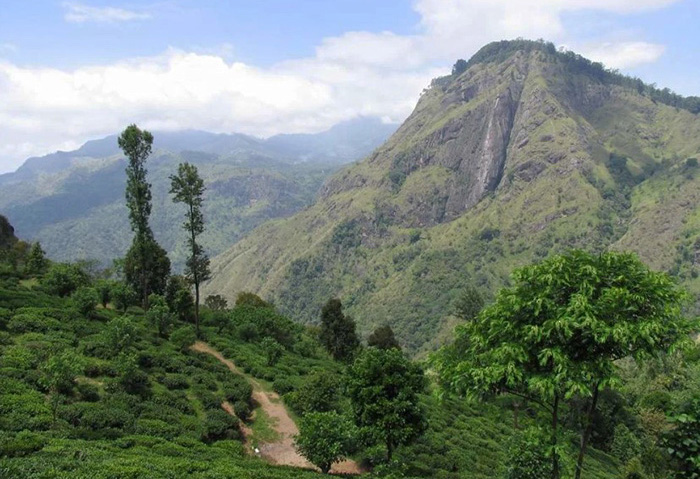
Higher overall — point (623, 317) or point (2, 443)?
point (623, 317)

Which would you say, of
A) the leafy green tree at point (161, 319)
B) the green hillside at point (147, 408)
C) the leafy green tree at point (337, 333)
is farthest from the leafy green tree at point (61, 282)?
the leafy green tree at point (337, 333)

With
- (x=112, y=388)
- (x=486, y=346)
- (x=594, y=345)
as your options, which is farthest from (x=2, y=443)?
(x=594, y=345)

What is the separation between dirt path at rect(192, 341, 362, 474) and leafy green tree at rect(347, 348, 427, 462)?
595cm

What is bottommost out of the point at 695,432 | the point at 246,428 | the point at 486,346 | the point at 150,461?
the point at 246,428

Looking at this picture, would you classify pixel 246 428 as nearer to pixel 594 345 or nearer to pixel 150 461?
pixel 150 461

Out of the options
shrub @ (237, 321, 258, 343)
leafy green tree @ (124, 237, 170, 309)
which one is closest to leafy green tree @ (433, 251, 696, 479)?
shrub @ (237, 321, 258, 343)

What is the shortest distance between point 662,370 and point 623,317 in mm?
82864

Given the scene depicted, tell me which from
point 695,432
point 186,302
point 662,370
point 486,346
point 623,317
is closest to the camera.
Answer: point 695,432

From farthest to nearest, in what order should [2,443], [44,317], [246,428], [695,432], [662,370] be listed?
[662,370] → [44,317] → [246,428] → [2,443] → [695,432]

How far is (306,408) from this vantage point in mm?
34938

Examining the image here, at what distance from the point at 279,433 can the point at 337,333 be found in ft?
96.7

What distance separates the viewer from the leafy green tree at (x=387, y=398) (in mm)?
24531

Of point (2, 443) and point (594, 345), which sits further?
point (2, 443)

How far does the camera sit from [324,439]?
83.9 ft
